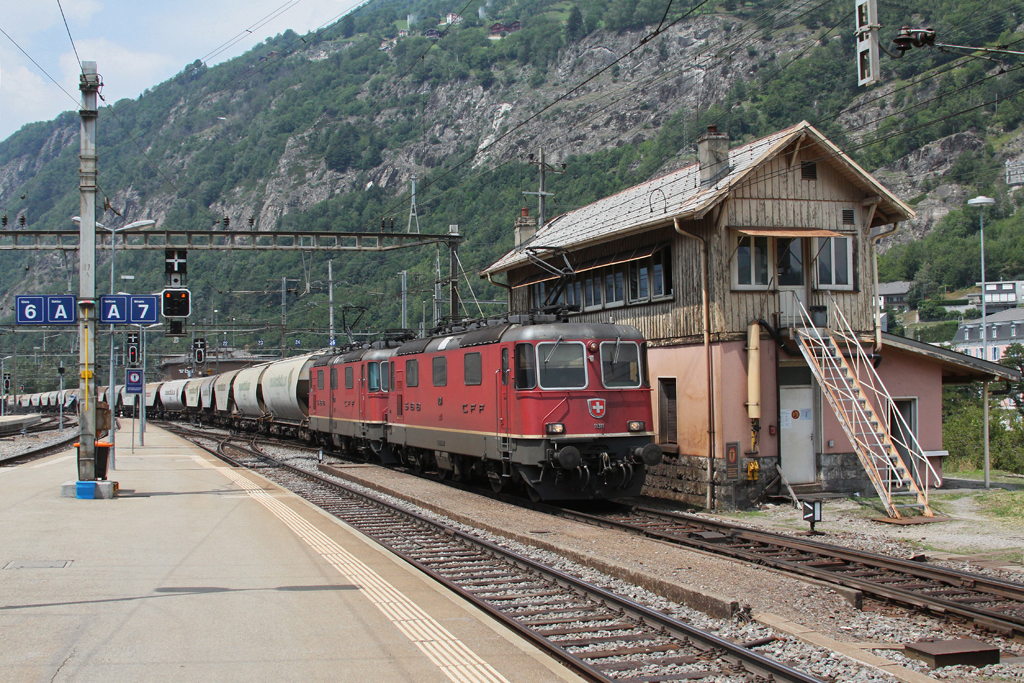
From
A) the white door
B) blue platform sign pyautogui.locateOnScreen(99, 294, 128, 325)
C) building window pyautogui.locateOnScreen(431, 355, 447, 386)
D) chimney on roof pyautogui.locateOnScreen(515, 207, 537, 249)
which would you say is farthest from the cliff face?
the white door

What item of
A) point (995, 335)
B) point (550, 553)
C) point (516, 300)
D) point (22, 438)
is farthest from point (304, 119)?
point (550, 553)

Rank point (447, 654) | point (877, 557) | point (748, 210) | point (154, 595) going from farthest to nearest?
point (748, 210)
point (877, 557)
point (154, 595)
point (447, 654)

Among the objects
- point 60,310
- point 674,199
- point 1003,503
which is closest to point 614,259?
point 674,199

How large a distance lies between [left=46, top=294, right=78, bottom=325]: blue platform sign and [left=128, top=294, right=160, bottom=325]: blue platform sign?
910 millimetres

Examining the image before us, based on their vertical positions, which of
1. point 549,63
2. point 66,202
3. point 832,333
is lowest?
point 832,333

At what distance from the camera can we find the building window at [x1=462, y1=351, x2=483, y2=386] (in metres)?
16.1

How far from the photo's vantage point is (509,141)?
135 m

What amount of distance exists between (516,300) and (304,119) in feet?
533

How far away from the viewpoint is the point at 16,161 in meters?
199

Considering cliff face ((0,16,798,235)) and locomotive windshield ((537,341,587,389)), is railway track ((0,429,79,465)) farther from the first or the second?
cliff face ((0,16,798,235))

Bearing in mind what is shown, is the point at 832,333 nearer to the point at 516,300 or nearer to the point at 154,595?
the point at 516,300

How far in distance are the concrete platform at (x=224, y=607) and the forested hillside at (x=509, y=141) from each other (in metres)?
40.4

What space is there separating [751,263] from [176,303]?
10.8m

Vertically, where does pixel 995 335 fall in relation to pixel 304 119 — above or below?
below
